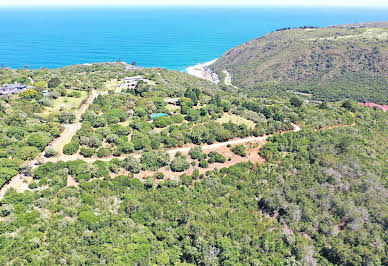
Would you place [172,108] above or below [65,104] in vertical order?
above

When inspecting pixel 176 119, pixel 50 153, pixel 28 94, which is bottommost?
pixel 50 153

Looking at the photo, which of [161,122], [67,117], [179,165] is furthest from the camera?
[161,122]

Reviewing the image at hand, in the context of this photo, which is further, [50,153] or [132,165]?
[50,153]

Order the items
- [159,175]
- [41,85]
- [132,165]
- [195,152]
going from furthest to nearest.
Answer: [41,85], [195,152], [132,165], [159,175]

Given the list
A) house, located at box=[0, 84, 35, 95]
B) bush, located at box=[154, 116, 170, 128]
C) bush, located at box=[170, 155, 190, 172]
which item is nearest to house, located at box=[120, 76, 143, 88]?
house, located at box=[0, 84, 35, 95]

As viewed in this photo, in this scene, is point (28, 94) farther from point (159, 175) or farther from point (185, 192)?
point (185, 192)

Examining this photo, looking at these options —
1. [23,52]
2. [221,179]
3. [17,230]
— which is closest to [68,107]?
[17,230]

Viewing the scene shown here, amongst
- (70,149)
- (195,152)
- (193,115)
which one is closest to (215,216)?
(195,152)

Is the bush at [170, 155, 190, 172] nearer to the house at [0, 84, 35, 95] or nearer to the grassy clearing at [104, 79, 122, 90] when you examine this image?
the grassy clearing at [104, 79, 122, 90]
